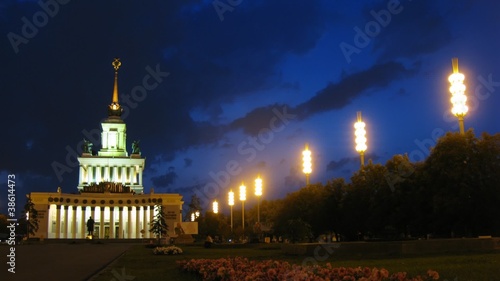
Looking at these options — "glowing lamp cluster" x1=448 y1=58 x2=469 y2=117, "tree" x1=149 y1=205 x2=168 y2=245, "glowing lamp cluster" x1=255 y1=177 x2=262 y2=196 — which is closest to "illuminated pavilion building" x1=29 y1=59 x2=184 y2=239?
"tree" x1=149 y1=205 x2=168 y2=245

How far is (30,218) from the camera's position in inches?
4053

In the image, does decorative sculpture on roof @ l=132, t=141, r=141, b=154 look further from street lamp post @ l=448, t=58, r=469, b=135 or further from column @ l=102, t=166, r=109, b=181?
street lamp post @ l=448, t=58, r=469, b=135

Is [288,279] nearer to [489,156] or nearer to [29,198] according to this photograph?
[489,156]

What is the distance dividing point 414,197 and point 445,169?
5161 mm

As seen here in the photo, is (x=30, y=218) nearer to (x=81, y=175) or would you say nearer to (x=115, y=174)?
(x=81, y=175)

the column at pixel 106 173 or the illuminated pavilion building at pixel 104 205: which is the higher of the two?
the column at pixel 106 173

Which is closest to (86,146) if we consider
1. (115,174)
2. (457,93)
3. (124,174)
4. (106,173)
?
(106,173)

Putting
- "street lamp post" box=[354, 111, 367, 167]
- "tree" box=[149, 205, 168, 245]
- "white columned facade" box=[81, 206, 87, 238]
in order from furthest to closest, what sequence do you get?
"white columned facade" box=[81, 206, 87, 238], "tree" box=[149, 205, 168, 245], "street lamp post" box=[354, 111, 367, 167]

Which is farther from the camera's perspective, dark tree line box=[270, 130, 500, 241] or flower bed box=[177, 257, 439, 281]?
dark tree line box=[270, 130, 500, 241]

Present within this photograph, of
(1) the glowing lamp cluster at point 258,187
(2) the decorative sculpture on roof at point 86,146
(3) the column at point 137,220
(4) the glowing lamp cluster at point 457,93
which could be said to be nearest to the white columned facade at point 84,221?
(3) the column at point 137,220

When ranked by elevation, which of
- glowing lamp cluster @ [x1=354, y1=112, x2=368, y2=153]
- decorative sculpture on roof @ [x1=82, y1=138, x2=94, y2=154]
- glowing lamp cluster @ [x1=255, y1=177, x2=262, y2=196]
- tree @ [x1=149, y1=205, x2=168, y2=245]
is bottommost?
tree @ [x1=149, y1=205, x2=168, y2=245]

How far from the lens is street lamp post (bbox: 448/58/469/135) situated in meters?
30.5

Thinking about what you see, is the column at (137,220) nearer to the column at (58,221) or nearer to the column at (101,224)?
the column at (101,224)

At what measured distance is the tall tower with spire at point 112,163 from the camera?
445 feet
